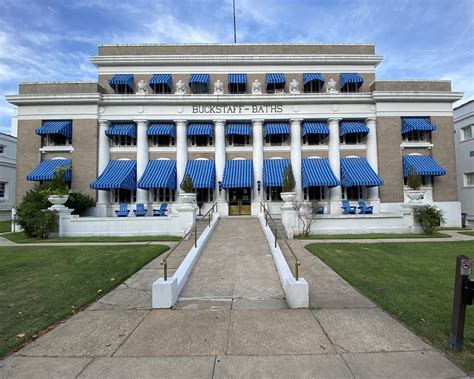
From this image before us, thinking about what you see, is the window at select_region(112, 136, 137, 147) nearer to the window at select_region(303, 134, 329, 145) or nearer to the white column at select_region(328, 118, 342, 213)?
the window at select_region(303, 134, 329, 145)

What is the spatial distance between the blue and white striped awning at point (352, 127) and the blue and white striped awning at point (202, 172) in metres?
10.9

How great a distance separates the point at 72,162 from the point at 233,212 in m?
13.6

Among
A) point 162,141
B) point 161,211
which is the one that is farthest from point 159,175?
point 162,141

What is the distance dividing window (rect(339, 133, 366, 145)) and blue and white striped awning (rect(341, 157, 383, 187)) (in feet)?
5.13

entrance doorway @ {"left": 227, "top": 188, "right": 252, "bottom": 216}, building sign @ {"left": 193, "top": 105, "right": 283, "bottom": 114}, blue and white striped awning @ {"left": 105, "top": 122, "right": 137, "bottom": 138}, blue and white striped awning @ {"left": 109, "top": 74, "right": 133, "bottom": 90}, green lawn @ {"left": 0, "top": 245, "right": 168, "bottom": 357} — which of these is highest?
blue and white striped awning @ {"left": 109, "top": 74, "right": 133, "bottom": 90}

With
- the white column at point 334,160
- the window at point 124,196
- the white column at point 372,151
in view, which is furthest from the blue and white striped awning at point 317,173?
the window at point 124,196

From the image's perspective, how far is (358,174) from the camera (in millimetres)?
21297

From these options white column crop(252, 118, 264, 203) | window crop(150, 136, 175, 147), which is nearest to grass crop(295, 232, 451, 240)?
white column crop(252, 118, 264, 203)

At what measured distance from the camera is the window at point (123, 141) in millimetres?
23145

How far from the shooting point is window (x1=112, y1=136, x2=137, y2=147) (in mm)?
23145

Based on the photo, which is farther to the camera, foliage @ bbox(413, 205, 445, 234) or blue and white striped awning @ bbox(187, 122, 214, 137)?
blue and white striped awning @ bbox(187, 122, 214, 137)

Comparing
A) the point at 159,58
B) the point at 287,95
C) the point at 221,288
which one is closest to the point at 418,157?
the point at 287,95

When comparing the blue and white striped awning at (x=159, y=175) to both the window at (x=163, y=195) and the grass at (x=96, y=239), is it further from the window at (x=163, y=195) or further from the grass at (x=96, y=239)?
the grass at (x=96, y=239)

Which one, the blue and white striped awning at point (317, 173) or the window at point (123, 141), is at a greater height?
the window at point (123, 141)
